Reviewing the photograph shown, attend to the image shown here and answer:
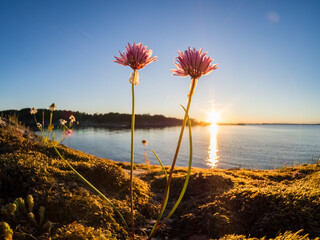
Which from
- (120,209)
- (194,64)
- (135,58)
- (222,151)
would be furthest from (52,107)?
(222,151)

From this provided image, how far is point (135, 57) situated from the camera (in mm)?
2357

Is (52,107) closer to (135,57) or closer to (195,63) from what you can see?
(135,57)

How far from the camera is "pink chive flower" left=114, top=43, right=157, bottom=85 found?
2.36 meters

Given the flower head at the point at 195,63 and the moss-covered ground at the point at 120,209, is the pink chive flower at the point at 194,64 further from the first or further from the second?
the moss-covered ground at the point at 120,209

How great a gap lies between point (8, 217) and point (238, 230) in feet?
10.8

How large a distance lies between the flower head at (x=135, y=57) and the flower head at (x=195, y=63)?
40 cm

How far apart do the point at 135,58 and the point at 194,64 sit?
2.36 ft

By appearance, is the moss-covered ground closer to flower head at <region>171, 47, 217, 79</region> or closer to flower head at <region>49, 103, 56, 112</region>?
flower head at <region>171, 47, 217, 79</region>

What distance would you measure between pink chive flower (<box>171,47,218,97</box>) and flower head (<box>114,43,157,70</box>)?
0.40m

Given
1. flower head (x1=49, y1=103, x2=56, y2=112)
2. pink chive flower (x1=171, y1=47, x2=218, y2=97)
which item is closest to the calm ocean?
pink chive flower (x1=171, y1=47, x2=218, y2=97)

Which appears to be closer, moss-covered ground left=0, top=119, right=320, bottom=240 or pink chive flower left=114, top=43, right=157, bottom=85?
pink chive flower left=114, top=43, right=157, bottom=85

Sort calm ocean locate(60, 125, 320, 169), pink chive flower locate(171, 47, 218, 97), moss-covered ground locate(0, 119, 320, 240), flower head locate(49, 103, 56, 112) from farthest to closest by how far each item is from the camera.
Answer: calm ocean locate(60, 125, 320, 169)
flower head locate(49, 103, 56, 112)
moss-covered ground locate(0, 119, 320, 240)
pink chive flower locate(171, 47, 218, 97)

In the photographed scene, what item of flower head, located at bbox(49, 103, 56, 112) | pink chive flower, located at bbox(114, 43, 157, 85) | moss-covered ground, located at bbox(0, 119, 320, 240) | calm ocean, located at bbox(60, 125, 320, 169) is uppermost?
pink chive flower, located at bbox(114, 43, 157, 85)

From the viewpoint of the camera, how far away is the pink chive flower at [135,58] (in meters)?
2.36
